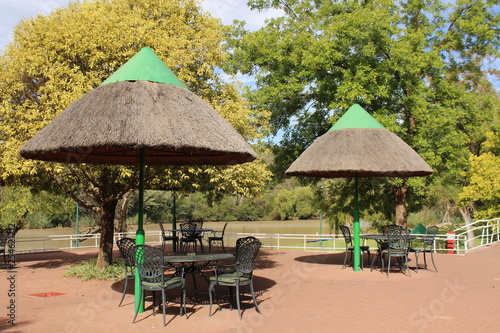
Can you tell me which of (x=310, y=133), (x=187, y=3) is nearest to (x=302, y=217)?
(x=310, y=133)

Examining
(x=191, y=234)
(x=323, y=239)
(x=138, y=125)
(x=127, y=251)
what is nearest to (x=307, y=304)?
(x=127, y=251)

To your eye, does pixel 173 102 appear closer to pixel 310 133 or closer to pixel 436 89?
pixel 310 133

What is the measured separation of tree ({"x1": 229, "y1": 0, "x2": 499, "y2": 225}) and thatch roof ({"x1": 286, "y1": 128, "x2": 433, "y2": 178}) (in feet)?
21.1

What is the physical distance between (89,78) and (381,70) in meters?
13.0

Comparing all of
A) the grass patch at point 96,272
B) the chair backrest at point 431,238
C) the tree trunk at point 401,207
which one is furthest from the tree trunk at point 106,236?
the tree trunk at point 401,207

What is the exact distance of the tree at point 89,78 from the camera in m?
11.6

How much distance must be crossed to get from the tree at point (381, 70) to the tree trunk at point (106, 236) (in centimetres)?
1027

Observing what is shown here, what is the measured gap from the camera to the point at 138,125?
716 centimetres

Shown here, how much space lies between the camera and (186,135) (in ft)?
24.0

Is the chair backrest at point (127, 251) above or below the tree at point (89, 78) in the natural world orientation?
below

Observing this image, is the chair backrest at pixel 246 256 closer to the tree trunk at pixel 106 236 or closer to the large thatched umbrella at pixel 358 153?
the large thatched umbrella at pixel 358 153

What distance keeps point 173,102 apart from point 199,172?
5.02 metres

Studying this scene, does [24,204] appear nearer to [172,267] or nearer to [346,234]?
[346,234]

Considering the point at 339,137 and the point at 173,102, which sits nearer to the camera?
the point at 173,102
